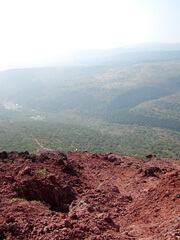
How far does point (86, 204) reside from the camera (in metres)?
7.69

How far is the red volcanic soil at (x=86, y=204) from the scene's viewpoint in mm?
5384

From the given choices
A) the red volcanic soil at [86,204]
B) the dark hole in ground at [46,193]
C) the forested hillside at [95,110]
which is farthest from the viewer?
the forested hillside at [95,110]

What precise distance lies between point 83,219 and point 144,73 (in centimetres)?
17614

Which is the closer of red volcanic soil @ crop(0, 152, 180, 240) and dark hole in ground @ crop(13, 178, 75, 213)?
red volcanic soil @ crop(0, 152, 180, 240)

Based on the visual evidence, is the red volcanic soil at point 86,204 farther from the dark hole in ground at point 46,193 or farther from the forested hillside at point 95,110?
the forested hillside at point 95,110

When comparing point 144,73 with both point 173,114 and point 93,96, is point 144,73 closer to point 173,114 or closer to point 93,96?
point 93,96

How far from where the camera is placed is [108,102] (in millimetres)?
127438

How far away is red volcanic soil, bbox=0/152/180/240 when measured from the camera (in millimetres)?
5384

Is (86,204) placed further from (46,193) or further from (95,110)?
(95,110)

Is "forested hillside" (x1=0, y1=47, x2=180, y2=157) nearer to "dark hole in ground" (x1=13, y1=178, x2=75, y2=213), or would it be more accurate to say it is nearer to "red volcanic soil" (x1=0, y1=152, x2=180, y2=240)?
"red volcanic soil" (x1=0, y1=152, x2=180, y2=240)

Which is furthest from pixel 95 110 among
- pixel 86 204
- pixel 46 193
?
pixel 86 204

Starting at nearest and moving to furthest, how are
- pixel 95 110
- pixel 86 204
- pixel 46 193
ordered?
pixel 86 204
pixel 46 193
pixel 95 110

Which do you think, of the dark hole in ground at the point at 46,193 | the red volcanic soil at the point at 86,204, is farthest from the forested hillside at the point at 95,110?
the dark hole in ground at the point at 46,193

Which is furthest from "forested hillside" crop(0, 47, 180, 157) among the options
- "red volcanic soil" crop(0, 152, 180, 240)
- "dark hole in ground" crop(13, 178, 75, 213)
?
"dark hole in ground" crop(13, 178, 75, 213)
